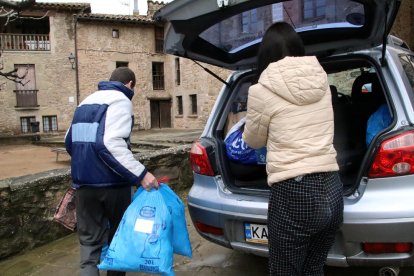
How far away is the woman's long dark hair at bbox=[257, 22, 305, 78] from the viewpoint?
5.88ft

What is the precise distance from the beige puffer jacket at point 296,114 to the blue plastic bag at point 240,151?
3.47 feet

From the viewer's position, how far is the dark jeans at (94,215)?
260cm

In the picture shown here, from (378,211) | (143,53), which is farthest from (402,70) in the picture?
(143,53)

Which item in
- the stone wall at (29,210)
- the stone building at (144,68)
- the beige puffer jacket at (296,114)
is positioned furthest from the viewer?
the stone building at (144,68)

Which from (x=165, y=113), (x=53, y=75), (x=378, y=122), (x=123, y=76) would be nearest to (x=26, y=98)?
(x=53, y=75)

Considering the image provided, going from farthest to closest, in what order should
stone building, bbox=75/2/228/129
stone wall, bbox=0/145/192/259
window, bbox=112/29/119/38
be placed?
1. window, bbox=112/29/119/38
2. stone building, bbox=75/2/228/129
3. stone wall, bbox=0/145/192/259

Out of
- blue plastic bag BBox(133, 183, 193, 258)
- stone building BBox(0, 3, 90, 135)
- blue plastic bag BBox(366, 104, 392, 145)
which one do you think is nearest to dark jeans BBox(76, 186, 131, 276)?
blue plastic bag BBox(133, 183, 193, 258)

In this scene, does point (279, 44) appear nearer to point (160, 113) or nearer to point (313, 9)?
point (313, 9)

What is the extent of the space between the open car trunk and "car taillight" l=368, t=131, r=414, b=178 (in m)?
0.38

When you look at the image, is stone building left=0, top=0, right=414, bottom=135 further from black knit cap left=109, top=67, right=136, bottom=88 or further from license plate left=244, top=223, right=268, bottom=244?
license plate left=244, top=223, right=268, bottom=244

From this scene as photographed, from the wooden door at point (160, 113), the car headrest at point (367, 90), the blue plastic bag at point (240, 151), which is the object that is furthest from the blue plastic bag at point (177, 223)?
the wooden door at point (160, 113)

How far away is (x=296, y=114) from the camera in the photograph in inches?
68.0

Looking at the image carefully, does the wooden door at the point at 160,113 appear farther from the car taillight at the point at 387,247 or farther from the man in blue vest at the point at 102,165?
the car taillight at the point at 387,247

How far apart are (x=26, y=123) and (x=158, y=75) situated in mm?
9034
